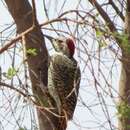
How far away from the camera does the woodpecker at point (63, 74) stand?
17.9 ft

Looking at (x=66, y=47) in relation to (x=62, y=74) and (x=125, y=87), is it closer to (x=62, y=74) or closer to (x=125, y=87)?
(x=62, y=74)

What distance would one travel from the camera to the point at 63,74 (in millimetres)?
5863

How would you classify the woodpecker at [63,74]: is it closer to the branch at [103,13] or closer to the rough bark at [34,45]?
the rough bark at [34,45]

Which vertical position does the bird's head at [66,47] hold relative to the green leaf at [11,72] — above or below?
above

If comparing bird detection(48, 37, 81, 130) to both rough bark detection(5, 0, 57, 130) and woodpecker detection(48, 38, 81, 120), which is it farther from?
rough bark detection(5, 0, 57, 130)

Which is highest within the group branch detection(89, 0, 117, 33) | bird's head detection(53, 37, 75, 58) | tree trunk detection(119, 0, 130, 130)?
branch detection(89, 0, 117, 33)

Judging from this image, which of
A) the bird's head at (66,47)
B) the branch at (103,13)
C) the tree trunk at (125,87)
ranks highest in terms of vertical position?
the branch at (103,13)

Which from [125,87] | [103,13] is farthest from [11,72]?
[125,87]

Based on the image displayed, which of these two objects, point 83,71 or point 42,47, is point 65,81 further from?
point 83,71

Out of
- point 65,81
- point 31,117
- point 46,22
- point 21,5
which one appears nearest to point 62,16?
point 46,22

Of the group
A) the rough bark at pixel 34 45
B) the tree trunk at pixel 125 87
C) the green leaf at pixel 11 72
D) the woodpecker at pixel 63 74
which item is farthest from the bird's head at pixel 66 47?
the green leaf at pixel 11 72

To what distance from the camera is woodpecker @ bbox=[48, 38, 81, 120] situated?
17.9ft

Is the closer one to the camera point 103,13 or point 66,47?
point 103,13

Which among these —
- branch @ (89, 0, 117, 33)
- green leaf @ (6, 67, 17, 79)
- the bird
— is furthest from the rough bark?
green leaf @ (6, 67, 17, 79)
